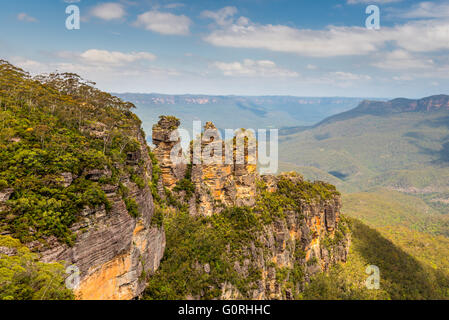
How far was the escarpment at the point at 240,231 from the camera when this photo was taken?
34031 mm

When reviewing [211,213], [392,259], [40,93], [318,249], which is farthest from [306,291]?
[40,93]

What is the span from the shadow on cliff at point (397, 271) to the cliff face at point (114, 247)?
170ft

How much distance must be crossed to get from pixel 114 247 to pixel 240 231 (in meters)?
22.4

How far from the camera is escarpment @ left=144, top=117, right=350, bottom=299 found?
34.0 metres

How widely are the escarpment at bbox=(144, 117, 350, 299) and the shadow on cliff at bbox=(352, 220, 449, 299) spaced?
41.9ft

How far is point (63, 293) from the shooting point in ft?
52.2

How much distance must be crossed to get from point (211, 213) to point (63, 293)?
94.3ft

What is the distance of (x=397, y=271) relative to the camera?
205 ft
